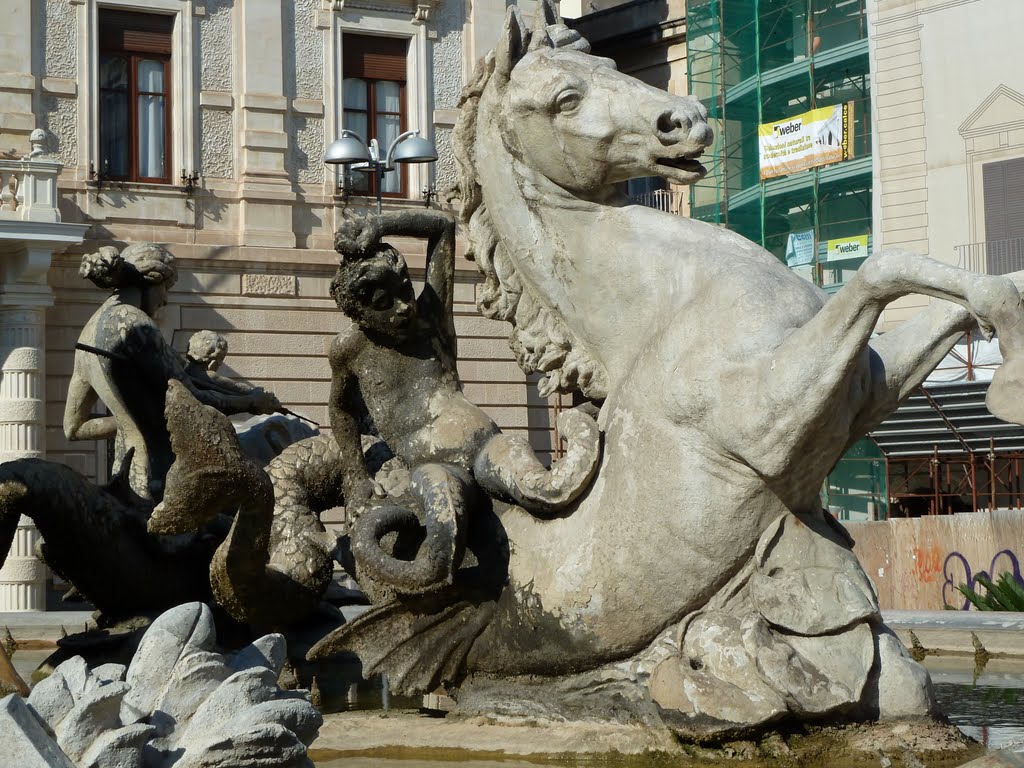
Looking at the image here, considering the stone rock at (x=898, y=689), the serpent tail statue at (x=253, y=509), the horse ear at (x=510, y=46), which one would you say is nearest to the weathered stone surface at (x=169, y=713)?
the serpent tail statue at (x=253, y=509)

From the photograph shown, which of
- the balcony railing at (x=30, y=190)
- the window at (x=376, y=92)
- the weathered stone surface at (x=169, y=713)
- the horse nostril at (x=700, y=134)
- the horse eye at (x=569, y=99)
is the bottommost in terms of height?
the weathered stone surface at (x=169, y=713)

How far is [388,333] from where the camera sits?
202 inches

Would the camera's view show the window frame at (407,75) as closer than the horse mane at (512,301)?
No

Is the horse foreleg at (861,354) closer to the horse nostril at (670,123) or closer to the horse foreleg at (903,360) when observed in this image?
the horse foreleg at (903,360)

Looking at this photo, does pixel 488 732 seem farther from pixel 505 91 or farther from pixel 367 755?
pixel 505 91

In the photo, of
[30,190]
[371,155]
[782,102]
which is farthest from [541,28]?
[782,102]

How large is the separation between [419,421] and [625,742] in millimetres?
1287

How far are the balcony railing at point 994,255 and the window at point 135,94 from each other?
1328 cm

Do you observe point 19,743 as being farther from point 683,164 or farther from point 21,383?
point 21,383

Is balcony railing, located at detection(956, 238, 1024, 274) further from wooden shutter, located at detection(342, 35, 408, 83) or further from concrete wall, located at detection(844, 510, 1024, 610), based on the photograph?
concrete wall, located at detection(844, 510, 1024, 610)

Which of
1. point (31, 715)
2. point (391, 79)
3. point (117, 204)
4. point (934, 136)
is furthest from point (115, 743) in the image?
point (934, 136)

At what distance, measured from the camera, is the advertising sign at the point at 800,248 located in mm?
32156

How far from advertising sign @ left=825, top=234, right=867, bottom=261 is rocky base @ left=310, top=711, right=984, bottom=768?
27.8 m

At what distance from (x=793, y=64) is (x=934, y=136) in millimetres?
3270
